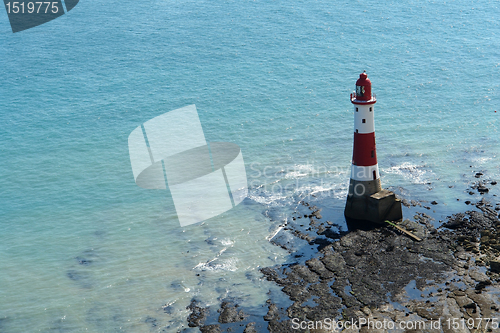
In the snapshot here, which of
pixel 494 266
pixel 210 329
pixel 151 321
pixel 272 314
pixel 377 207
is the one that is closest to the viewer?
pixel 210 329

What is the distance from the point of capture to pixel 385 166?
30.2 metres

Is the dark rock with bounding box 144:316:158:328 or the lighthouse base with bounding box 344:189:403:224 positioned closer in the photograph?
the dark rock with bounding box 144:316:158:328

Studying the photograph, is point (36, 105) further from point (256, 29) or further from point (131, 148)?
point (256, 29)

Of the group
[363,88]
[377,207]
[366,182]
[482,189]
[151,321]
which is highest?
[363,88]

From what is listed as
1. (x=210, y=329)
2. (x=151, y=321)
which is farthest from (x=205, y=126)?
(x=210, y=329)

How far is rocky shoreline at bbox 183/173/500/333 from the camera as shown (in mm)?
17547

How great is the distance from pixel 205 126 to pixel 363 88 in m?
18.3

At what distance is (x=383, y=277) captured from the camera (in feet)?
64.8

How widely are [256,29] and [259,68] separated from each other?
845 cm

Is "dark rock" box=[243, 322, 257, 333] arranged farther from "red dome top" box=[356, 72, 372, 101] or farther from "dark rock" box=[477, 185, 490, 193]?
"dark rock" box=[477, 185, 490, 193]

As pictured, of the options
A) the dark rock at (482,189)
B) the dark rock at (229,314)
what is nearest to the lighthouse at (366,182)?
the dark rock at (482,189)

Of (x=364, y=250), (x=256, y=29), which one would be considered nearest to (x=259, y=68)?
(x=256, y=29)

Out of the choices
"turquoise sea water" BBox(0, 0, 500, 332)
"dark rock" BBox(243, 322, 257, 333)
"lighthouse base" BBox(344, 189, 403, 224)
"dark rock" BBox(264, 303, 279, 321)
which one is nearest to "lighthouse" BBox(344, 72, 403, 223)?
"lighthouse base" BBox(344, 189, 403, 224)

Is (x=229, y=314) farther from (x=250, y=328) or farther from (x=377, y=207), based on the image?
(x=377, y=207)
